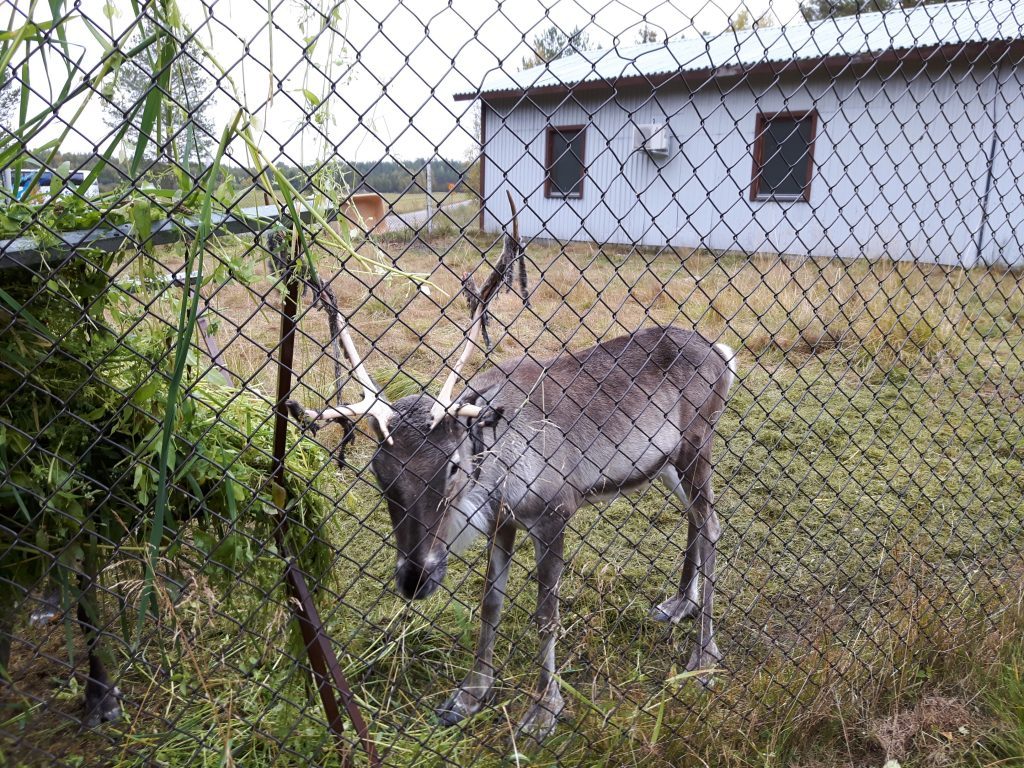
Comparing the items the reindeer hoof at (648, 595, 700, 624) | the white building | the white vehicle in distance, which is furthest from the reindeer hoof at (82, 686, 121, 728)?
the white building

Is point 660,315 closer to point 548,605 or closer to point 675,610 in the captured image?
point 675,610

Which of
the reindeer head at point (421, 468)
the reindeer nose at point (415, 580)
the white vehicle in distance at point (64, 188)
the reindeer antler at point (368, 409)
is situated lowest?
the reindeer nose at point (415, 580)

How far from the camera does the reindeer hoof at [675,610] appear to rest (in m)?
4.14

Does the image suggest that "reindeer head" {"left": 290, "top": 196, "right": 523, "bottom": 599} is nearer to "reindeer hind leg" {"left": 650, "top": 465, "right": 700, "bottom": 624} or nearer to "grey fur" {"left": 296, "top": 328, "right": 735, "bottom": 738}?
"grey fur" {"left": 296, "top": 328, "right": 735, "bottom": 738}

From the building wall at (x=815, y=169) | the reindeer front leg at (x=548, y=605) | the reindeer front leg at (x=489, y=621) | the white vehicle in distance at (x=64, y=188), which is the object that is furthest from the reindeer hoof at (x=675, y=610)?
the building wall at (x=815, y=169)

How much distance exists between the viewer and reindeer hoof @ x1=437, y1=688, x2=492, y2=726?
2.98 meters

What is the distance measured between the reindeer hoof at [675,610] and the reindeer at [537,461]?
0.01 m

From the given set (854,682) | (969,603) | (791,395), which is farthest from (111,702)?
(791,395)

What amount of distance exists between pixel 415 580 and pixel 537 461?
87 cm

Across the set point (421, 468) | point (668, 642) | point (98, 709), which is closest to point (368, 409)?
point (421, 468)

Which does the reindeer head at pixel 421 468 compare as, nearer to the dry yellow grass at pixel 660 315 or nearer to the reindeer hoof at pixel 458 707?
the reindeer hoof at pixel 458 707

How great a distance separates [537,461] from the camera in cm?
376

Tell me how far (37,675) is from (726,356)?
345 centimetres

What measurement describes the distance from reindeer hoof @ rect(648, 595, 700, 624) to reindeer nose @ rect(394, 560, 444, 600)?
1375 mm
